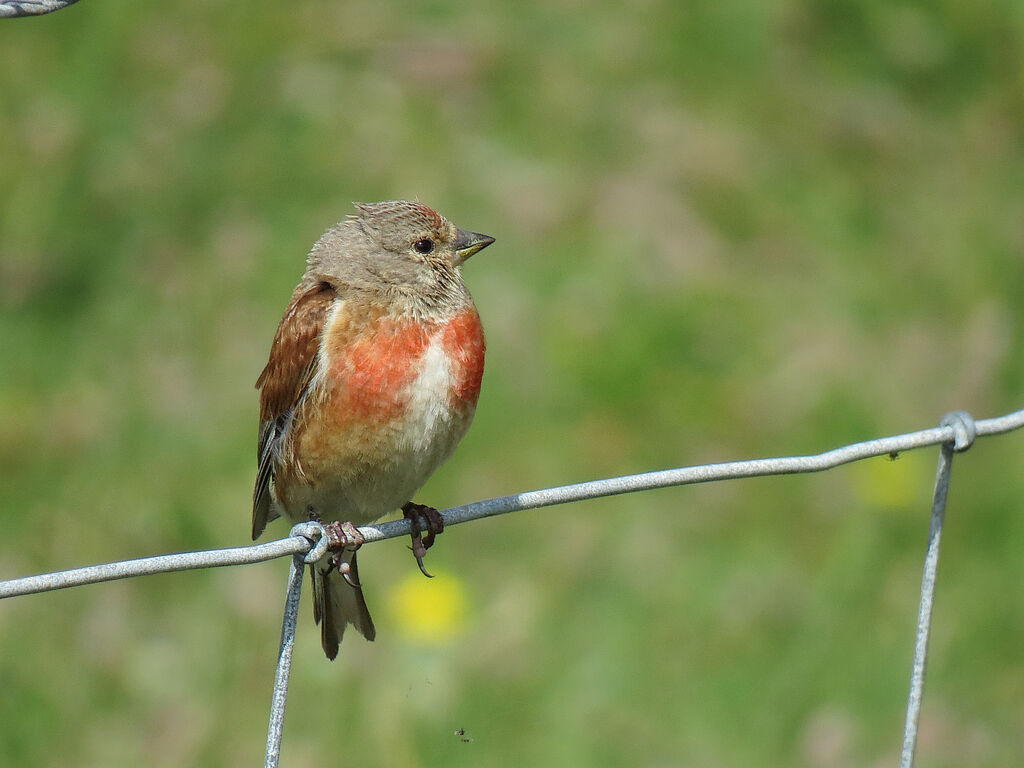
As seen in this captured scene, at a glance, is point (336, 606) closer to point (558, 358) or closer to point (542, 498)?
point (542, 498)

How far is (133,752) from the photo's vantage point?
13.6 ft

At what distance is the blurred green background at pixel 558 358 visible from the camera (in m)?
4.18

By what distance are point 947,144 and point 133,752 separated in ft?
13.5

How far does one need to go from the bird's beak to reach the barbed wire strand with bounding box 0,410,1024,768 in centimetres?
89

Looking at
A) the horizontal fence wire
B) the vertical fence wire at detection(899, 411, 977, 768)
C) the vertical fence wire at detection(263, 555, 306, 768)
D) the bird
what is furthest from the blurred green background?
the vertical fence wire at detection(263, 555, 306, 768)

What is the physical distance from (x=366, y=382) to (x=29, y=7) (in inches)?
44.5

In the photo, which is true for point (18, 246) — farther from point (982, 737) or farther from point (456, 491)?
point (982, 737)

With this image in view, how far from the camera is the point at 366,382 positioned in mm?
2898

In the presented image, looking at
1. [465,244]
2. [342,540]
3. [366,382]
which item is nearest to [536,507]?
[342,540]

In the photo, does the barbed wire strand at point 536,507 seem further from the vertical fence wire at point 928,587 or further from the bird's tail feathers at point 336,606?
the bird's tail feathers at point 336,606

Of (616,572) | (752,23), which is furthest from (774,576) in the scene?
(752,23)

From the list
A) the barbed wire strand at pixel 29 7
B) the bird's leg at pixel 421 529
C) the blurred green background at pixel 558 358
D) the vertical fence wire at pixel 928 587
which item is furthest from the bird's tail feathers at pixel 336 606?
the barbed wire strand at pixel 29 7

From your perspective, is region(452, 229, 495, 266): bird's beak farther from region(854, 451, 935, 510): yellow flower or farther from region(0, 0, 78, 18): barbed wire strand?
region(854, 451, 935, 510): yellow flower

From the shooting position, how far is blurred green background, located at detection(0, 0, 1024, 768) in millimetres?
4184
